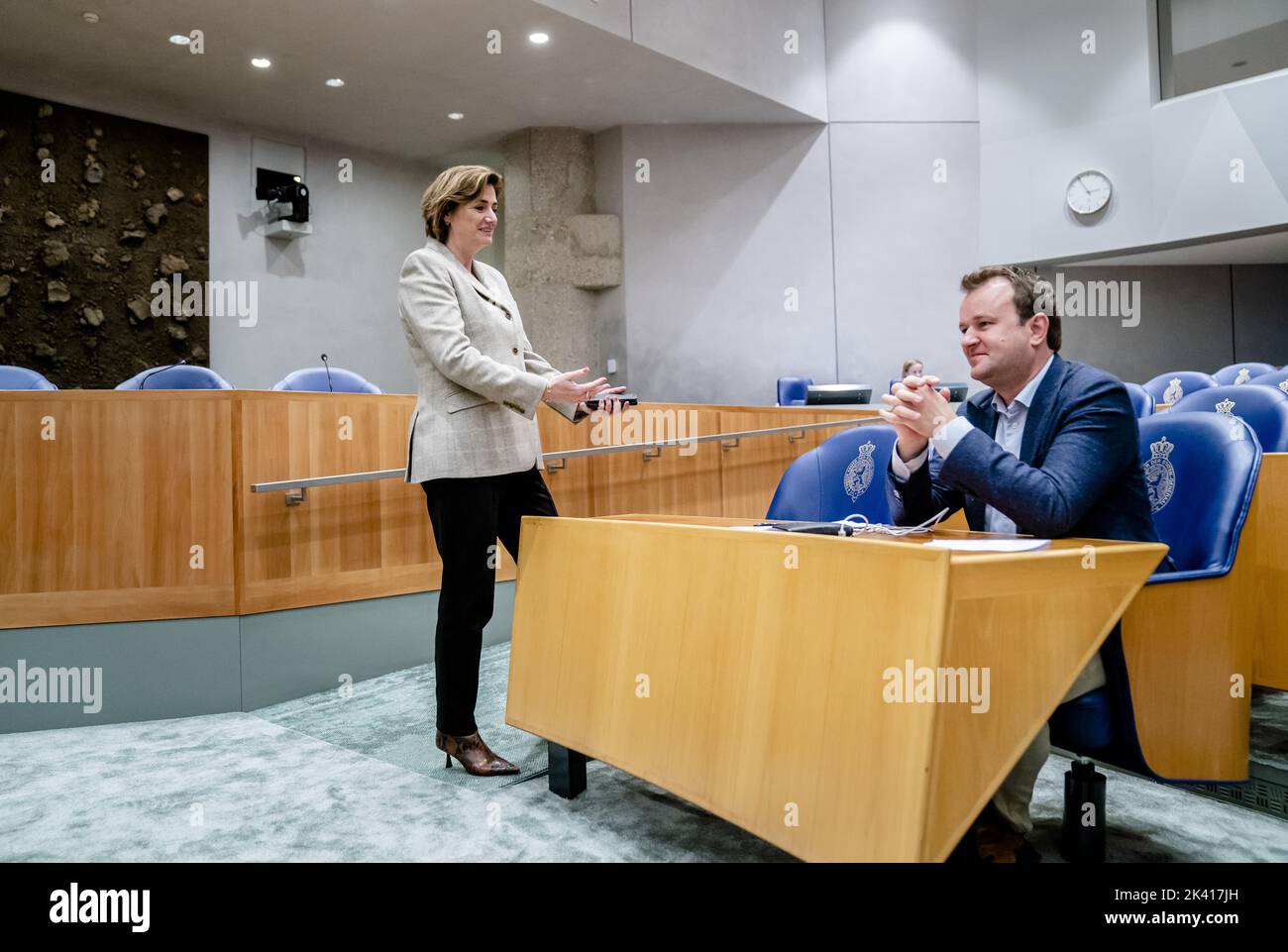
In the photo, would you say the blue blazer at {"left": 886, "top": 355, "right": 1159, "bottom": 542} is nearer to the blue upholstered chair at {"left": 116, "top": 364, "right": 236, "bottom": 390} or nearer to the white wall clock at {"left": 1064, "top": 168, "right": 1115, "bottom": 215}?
the blue upholstered chair at {"left": 116, "top": 364, "right": 236, "bottom": 390}

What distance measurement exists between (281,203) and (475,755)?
682 centimetres

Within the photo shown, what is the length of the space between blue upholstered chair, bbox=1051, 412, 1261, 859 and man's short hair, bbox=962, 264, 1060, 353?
1.34 ft

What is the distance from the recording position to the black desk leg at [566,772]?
198cm

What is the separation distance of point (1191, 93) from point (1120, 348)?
2.58m

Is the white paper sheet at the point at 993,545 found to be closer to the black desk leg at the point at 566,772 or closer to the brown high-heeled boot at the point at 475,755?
→ the black desk leg at the point at 566,772

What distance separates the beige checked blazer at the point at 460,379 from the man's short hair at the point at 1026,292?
0.93 metres

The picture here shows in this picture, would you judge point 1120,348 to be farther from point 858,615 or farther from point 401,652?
point 858,615

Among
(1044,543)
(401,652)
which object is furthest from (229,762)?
(1044,543)

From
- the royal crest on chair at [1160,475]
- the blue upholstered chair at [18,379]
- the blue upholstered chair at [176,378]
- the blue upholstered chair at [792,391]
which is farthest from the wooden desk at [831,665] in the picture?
the blue upholstered chair at [792,391]

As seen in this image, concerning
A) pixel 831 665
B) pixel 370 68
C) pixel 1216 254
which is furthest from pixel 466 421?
pixel 1216 254

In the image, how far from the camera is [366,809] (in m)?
1.95

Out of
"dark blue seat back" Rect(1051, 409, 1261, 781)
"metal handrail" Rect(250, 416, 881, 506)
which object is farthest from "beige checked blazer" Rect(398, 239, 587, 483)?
"dark blue seat back" Rect(1051, 409, 1261, 781)

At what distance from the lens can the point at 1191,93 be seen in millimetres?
8016

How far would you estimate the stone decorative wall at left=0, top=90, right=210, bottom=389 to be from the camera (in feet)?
21.6
